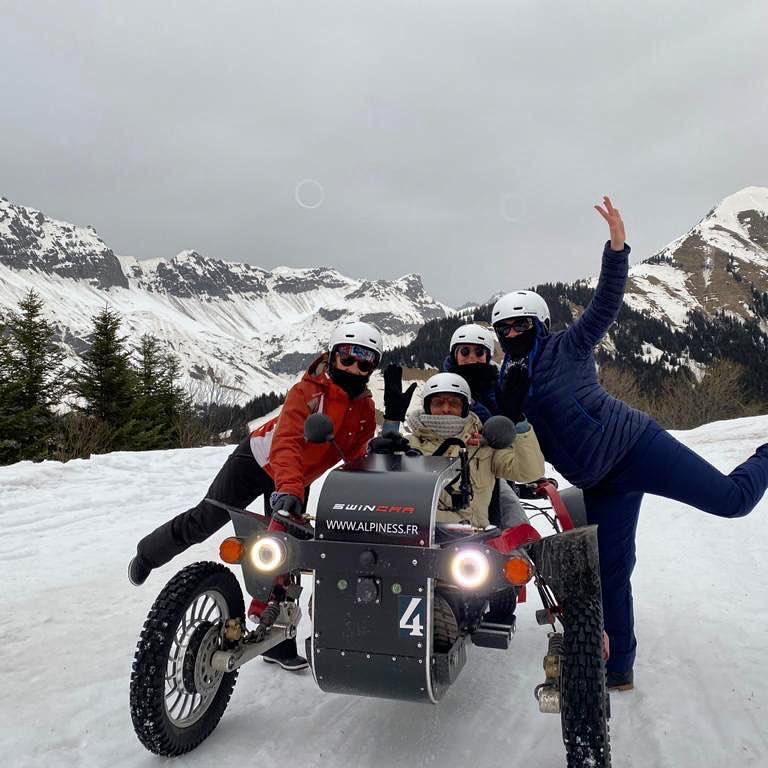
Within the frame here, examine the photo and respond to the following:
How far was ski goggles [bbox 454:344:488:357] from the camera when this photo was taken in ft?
14.0

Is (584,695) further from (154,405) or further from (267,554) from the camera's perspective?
(154,405)

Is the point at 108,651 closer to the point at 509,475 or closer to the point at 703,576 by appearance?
the point at 509,475

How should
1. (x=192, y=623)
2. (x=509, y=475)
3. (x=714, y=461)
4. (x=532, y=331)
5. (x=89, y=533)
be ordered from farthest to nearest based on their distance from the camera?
(x=714, y=461) → (x=89, y=533) → (x=532, y=331) → (x=509, y=475) → (x=192, y=623)

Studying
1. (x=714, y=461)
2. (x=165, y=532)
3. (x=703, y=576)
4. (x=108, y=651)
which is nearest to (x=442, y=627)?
(x=165, y=532)

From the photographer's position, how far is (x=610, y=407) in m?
3.77

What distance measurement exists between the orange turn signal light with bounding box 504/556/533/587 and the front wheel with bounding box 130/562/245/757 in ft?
A: 4.79

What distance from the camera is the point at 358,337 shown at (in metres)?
3.97

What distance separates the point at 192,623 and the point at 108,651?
159 cm

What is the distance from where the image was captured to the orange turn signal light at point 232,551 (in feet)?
10.1

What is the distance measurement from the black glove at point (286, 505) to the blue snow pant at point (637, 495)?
1697 mm

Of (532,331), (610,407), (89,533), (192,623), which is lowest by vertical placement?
(89,533)

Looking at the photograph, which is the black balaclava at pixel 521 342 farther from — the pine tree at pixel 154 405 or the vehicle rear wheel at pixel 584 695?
the pine tree at pixel 154 405

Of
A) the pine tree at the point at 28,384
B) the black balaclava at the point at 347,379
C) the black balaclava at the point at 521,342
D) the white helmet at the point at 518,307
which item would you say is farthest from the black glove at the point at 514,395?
the pine tree at the point at 28,384

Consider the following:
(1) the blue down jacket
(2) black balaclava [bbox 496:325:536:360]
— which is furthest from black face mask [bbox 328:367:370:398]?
(1) the blue down jacket
